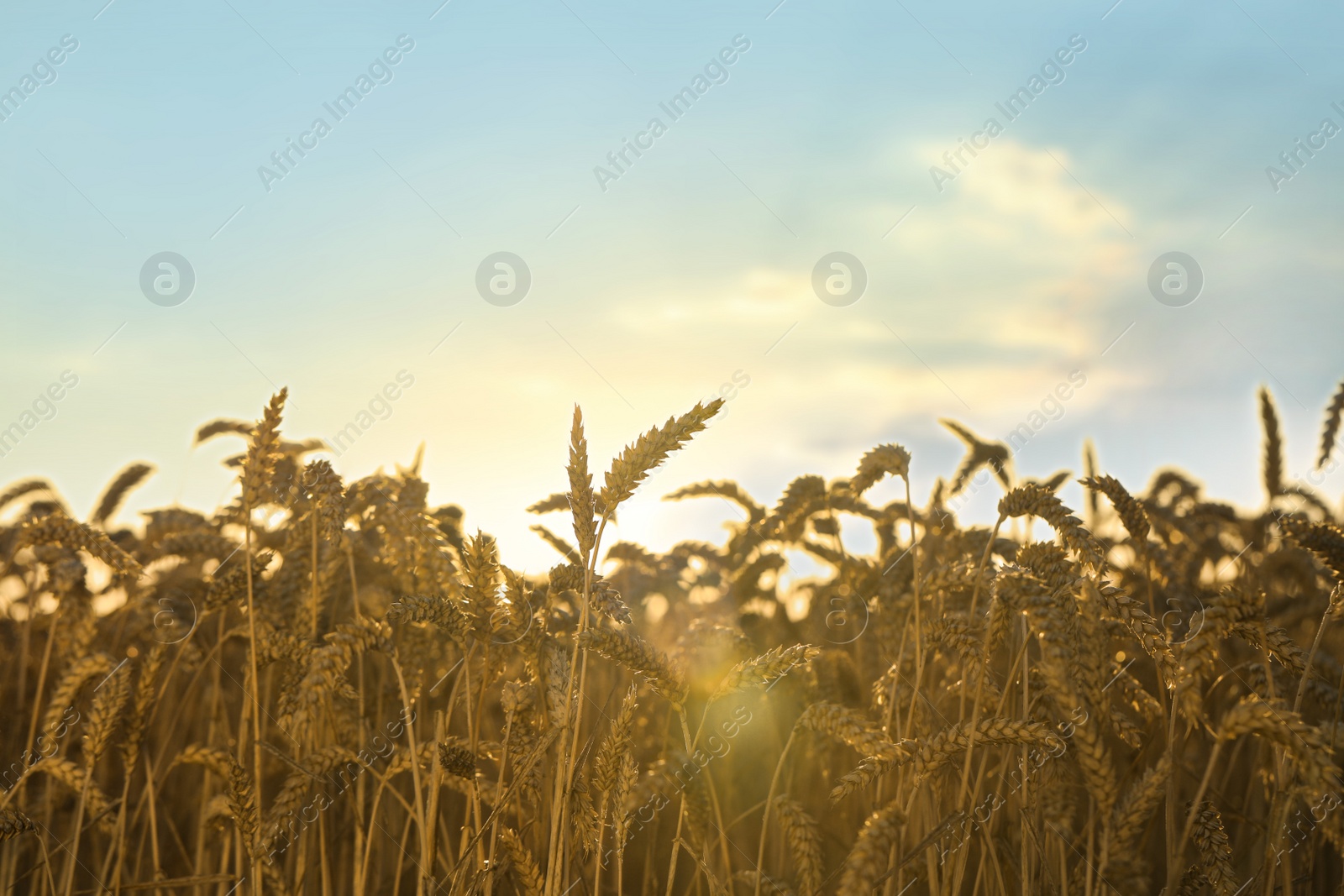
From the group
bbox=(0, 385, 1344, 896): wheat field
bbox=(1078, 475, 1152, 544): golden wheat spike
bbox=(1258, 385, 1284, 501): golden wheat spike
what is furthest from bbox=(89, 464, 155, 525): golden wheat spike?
bbox=(1258, 385, 1284, 501): golden wheat spike

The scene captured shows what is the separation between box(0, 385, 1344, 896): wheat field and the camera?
197cm

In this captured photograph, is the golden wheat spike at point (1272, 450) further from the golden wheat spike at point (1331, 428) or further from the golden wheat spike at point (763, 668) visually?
the golden wheat spike at point (763, 668)

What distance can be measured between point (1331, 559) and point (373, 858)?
130 inches

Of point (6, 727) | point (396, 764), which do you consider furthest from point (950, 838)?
point (6, 727)

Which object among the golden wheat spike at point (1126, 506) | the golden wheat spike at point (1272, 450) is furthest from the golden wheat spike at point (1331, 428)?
the golden wheat spike at point (1126, 506)

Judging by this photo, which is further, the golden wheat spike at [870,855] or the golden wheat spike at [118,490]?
the golden wheat spike at [118,490]

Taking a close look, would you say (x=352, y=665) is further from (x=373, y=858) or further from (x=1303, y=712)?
(x=1303, y=712)

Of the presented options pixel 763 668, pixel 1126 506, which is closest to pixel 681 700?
pixel 763 668

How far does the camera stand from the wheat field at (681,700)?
1975 millimetres

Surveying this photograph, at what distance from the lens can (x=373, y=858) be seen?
331cm

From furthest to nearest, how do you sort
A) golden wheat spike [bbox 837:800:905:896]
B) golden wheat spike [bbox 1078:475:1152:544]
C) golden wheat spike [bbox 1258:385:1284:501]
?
golden wheat spike [bbox 1258:385:1284:501]
golden wheat spike [bbox 1078:475:1152:544]
golden wheat spike [bbox 837:800:905:896]

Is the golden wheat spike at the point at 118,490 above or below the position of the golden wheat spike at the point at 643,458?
below

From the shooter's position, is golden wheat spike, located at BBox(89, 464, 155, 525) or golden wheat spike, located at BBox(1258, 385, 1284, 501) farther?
golden wheat spike, located at BBox(89, 464, 155, 525)

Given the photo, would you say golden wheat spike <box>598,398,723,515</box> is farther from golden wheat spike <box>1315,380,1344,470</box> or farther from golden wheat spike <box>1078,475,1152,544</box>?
golden wheat spike <box>1315,380,1344,470</box>
